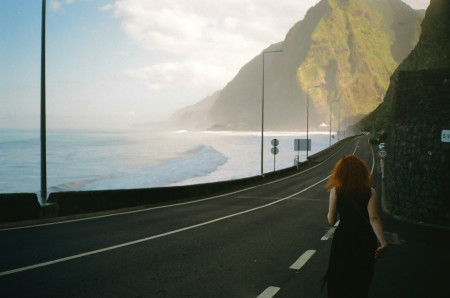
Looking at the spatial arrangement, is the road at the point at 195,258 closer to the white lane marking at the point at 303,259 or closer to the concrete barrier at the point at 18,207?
the white lane marking at the point at 303,259

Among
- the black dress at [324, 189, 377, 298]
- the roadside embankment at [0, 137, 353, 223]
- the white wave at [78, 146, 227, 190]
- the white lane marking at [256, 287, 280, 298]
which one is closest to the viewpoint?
the black dress at [324, 189, 377, 298]

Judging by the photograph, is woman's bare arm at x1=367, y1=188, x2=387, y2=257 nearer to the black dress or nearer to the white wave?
the black dress

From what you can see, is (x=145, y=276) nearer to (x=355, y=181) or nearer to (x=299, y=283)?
(x=299, y=283)

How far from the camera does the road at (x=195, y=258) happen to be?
5.57m

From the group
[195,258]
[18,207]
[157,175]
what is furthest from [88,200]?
[157,175]

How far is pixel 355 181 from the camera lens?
152 inches

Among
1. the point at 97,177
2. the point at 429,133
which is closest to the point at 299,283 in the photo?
the point at 429,133

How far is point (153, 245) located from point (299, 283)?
11.7ft

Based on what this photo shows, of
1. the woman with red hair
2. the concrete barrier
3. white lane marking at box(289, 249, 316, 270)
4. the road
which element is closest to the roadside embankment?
the concrete barrier

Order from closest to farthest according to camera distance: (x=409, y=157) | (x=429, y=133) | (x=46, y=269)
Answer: (x=46, y=269) → (x=429, y=133) → (x=409, y=157)

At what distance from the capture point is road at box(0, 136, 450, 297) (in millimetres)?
5570

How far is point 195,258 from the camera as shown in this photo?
7301mm

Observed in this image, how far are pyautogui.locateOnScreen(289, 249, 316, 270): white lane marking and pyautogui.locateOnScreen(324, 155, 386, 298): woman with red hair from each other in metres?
3.06

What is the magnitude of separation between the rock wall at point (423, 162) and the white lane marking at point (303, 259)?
5899 millimetres
